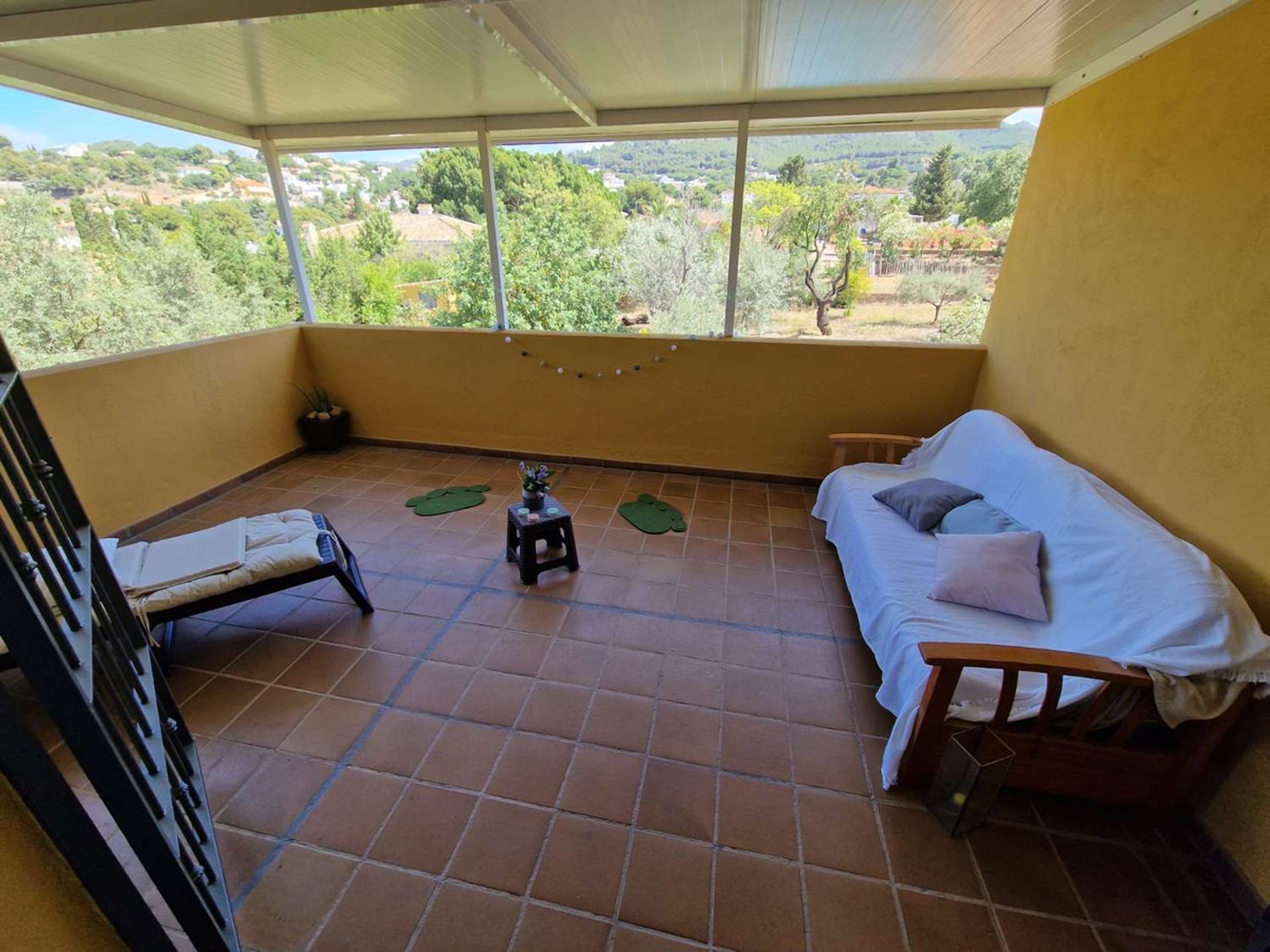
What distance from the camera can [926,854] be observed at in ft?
5.33

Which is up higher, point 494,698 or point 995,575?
point 995,575

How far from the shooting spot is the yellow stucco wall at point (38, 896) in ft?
2.82

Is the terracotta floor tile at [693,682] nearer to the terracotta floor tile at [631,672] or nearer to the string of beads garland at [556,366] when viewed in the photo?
the terracotta floor tile at [631,672]

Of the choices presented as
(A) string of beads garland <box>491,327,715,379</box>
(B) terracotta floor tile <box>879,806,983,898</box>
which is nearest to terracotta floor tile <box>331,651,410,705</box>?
(B) terracotta floor tile <box>879,806,983,898</box>

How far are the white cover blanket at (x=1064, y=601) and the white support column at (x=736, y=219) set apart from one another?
68.8 inches

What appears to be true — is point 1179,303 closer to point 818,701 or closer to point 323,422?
point 818,701

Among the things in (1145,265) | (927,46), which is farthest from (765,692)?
(927,46)

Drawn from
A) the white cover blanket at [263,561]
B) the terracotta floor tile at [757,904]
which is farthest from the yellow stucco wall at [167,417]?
the terracotta floor tile at [757,904]

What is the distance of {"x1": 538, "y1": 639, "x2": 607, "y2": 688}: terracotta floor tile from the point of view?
2262mm

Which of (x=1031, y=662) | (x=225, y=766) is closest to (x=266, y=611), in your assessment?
(x=225, y=766)

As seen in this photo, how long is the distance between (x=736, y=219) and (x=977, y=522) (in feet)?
8.25

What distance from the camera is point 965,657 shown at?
1567 mm

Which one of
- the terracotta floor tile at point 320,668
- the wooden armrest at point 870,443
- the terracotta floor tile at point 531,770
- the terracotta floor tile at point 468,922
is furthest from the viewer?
the wooden armrest at point 870,443

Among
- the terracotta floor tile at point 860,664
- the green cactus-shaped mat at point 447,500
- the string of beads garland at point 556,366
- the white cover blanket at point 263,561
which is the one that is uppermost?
the string of beads garland at point 556,366
